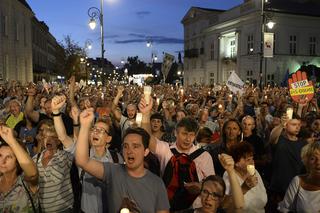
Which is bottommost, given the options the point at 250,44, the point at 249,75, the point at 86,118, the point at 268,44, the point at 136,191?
the point at 136,191

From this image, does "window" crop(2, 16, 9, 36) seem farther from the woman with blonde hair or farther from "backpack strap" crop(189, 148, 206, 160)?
the woman with blonde hair

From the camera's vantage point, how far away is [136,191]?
3.20 meters

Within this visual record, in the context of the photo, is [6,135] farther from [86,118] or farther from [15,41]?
[15,41]

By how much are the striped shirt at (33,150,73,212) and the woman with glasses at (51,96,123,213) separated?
0.17 meters

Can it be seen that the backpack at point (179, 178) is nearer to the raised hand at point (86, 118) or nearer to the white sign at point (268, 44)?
the raised hand at point (86, 118)

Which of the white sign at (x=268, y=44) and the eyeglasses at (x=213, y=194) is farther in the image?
the white sign at (x=268, y=44)

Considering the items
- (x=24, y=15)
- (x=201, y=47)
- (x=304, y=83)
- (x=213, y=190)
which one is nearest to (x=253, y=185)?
(x=213, y=190)

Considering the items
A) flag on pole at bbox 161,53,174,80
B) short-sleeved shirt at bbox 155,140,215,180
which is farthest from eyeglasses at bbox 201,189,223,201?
flag on pole at bbox 161,53,174,80

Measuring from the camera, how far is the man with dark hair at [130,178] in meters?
3.19

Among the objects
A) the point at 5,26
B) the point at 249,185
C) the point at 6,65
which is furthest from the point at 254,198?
the point at 5,26

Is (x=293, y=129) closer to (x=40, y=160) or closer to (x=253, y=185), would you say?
(x=253, y=185)

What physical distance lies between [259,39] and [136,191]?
125 ft

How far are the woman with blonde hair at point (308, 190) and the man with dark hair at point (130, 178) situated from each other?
1435 mm

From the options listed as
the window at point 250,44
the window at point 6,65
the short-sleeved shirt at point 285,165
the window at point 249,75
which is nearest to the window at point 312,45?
the window at point 250,44
